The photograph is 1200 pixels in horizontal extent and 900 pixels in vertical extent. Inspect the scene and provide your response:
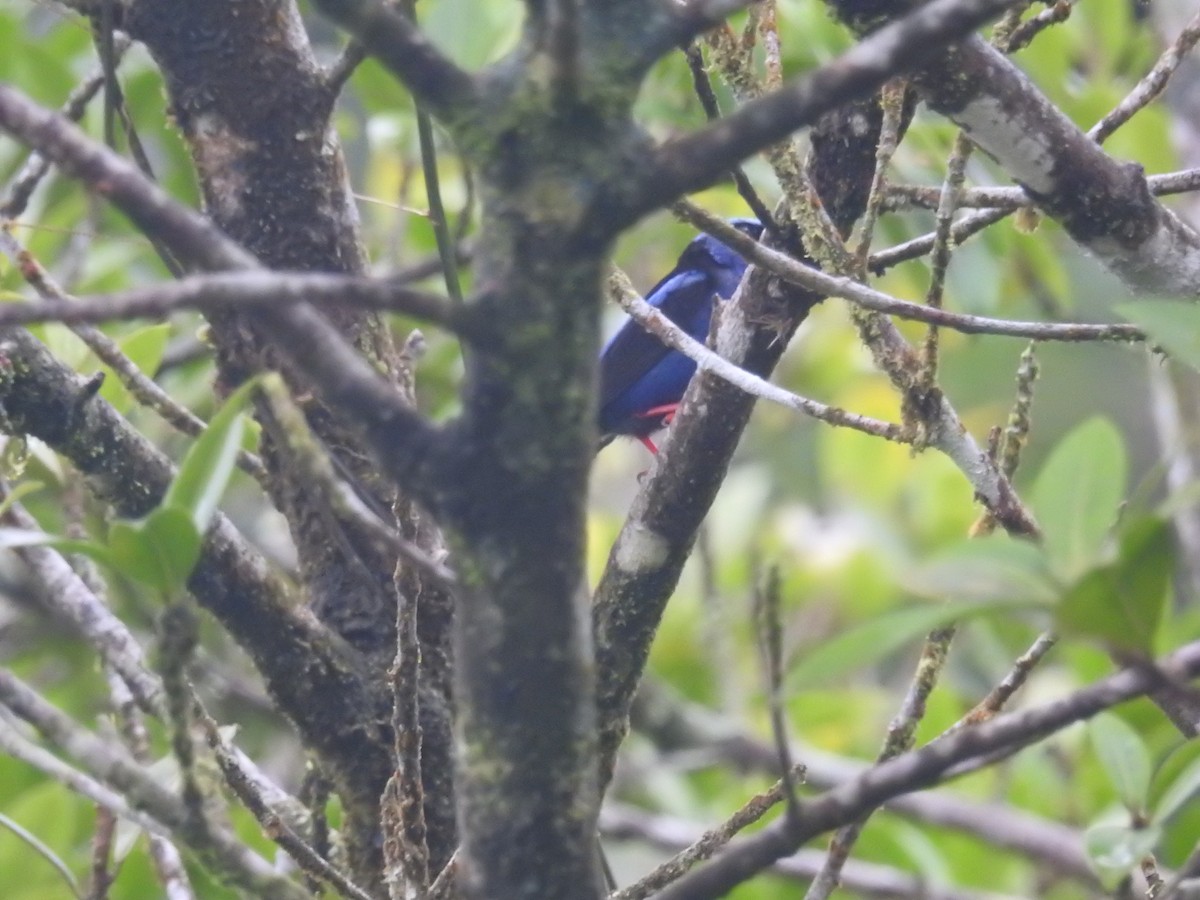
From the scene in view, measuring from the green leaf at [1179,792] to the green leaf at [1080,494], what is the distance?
0.34m

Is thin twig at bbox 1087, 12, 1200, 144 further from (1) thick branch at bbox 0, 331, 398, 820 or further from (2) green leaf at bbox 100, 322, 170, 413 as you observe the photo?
(2) green leaf at bbox 100, 322, 170, 413

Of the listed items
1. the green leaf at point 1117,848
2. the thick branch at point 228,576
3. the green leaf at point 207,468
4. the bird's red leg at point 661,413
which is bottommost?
Answer: the green leaf at point 1117,848

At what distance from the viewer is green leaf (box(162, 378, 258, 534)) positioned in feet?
4.70

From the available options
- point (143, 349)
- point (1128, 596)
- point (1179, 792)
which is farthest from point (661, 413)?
point (1128, 596)

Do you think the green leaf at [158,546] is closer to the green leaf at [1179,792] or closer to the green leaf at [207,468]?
the green leaf at [207,468]

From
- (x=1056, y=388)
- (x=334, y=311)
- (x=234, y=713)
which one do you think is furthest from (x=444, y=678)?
(x=1056, y=388)

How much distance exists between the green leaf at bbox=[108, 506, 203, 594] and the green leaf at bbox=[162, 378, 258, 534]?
2 centimetres

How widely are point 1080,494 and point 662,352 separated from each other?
393 cm

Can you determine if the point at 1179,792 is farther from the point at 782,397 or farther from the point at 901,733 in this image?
the point at 782,397

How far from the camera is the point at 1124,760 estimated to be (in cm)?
161

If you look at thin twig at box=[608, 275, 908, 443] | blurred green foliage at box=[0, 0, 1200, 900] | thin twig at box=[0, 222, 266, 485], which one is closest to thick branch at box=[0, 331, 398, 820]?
blurred green foliage at box=[0, 0, 1200, 900]

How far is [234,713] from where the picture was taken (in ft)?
15.9

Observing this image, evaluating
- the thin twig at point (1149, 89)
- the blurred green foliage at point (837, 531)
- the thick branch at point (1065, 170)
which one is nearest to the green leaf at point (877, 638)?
the blurred green foliage at point (837, 531)

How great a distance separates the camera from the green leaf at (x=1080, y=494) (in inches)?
47.9
